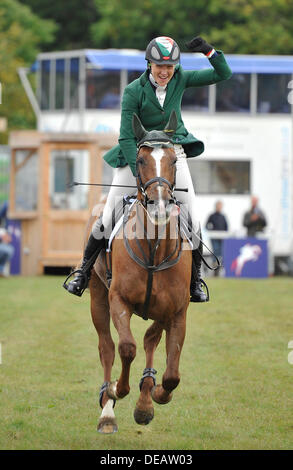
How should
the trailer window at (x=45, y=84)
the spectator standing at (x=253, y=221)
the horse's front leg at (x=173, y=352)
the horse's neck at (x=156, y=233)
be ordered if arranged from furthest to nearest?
the trailer window at (x=45, y=84) < the spectator standing at (x=253, y=221) < the horse's front leg at (x=173, y=352) < the horse's neck at (x=156, y=233)

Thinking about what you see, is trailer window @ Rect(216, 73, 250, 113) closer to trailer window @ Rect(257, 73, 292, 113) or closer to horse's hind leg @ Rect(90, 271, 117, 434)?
trailer window @ Rect(257, 73, 292, 113)

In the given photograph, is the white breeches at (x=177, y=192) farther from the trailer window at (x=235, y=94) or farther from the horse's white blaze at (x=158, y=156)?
the trailer window at (x=235, y=94)

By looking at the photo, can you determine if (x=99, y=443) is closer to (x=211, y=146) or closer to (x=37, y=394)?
(x=37, y=394)

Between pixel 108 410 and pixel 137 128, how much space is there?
8.10ft

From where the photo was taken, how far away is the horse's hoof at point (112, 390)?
8359mm

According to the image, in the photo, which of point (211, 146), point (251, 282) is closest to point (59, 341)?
point (251, 282)

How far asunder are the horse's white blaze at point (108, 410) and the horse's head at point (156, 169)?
1.92 m

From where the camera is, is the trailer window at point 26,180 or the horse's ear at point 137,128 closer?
the horse's ear at point 137,128

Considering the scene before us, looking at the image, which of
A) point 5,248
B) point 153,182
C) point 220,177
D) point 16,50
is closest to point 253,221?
point 220,177

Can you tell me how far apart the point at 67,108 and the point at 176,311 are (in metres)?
23.3

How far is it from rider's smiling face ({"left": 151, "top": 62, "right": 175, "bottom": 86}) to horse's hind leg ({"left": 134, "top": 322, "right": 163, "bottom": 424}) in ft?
7.59

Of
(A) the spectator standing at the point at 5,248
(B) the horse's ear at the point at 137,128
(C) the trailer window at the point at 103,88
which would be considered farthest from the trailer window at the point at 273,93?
(B) the horse's ear at the point at 137,128

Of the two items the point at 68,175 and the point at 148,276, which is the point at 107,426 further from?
the point at 68,175
